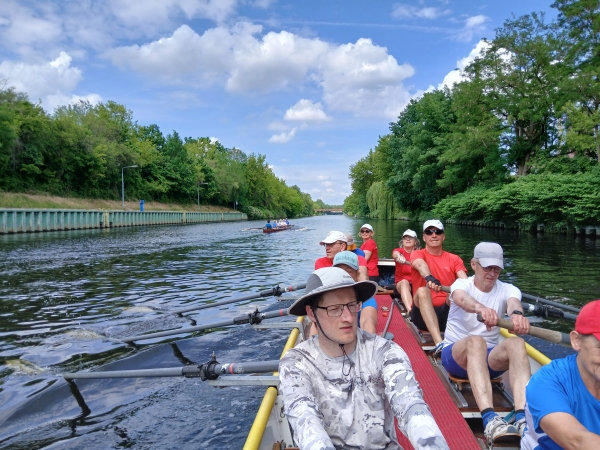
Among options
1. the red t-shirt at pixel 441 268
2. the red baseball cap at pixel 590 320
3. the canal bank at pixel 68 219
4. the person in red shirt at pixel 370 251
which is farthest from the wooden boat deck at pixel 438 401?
the canal bank at pixel 68 219

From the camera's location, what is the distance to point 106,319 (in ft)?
29.5

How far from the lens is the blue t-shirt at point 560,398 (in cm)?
215

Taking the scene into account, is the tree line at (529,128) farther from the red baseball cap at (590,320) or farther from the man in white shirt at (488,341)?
the red baseball cap at (590,320)

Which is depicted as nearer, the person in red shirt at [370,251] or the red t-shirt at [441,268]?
the red t-shirt at [441,268]

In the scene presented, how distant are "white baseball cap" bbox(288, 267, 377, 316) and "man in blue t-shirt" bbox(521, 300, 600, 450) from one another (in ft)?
3.33

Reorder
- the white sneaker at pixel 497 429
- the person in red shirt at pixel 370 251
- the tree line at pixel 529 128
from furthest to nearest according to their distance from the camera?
the tree line at pixel 529 128 → the person in red shirt at pixel 370 251 → the white sneaker at pixel 497 429

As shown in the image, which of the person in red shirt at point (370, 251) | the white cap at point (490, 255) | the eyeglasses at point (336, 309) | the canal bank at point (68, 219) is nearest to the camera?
the eyeglasses at point (336, 309)

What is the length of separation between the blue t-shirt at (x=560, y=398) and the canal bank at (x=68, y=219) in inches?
1461

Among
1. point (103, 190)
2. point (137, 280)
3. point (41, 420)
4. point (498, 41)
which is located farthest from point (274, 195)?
point (41, 420)

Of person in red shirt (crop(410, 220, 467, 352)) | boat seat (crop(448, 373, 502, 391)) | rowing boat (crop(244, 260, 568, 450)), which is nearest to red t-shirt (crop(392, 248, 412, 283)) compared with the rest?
person in red shirt (crop(410, 220, 467, 352))

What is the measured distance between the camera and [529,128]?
110 ft

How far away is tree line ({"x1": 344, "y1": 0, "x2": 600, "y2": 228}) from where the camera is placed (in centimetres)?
2444

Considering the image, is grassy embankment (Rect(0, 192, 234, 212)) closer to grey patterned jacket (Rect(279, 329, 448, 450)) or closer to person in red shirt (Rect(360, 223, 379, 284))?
person in red shirt (Rect(360, 223, 379, 284))

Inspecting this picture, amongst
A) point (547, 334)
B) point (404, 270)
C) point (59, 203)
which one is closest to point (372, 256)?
point (404, 270)
